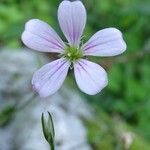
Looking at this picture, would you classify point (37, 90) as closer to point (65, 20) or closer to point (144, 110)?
point (65, 20)

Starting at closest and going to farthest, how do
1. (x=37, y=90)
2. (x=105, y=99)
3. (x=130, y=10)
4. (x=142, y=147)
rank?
Result: (x=37, y=90) → (x=130, y=10) → (x=142, y=147) → (x=105, y=99)

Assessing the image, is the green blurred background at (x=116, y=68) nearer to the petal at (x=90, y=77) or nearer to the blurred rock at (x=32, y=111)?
the blurred rock at (x=32, y=111)

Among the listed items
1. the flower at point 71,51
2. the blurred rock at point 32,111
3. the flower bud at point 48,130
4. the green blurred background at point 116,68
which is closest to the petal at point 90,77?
the flower at point 71,51

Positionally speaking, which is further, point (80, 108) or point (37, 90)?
point (80, 108)

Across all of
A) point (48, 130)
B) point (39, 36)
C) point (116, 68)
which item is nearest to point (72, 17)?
point (39, 36)

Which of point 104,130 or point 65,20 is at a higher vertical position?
point 65,20

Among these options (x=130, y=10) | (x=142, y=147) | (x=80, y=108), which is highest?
(x=130, y=10)

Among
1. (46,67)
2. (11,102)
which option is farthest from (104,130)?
(46,67)

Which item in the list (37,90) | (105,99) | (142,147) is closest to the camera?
(37,90)
